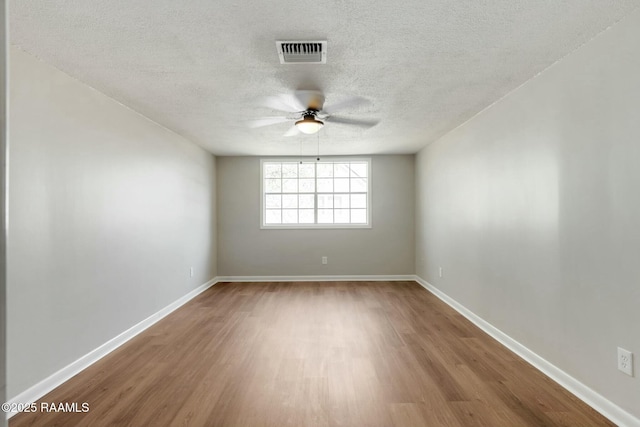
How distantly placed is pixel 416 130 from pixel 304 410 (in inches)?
137

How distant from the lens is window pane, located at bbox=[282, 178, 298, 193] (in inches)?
241

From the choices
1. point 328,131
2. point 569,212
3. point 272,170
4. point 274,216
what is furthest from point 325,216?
point 569,212

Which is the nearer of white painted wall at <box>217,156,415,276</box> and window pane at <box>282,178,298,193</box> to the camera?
white painted wall at <box>217,156,415,276</box>

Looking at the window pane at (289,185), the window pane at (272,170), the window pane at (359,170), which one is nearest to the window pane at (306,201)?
the window pane at (289,185)

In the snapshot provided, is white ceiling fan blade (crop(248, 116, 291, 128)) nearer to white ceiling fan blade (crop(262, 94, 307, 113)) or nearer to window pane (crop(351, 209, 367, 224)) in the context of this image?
white ceiling fan blade (crop(262, 94, 307, 113))

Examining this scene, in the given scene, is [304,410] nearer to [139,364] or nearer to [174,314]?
[139,364]

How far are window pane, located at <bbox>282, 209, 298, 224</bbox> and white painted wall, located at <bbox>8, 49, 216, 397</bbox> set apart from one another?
2368 mm

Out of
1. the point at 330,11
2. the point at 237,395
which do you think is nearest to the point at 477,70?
the point at 330,11

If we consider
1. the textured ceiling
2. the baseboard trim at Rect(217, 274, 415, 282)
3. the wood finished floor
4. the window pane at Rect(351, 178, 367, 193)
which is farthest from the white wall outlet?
the window pane at Rect(351, 178, 367, 193)

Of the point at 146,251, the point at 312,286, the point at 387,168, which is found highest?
the point at 387,168

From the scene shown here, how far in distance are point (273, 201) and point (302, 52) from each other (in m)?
4.16

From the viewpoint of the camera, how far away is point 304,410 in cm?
196

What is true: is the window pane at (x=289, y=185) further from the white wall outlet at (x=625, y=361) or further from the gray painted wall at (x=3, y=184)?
the gray painted wall at (x=3, y=184)

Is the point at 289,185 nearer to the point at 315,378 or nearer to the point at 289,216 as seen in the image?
the point at 289,216
